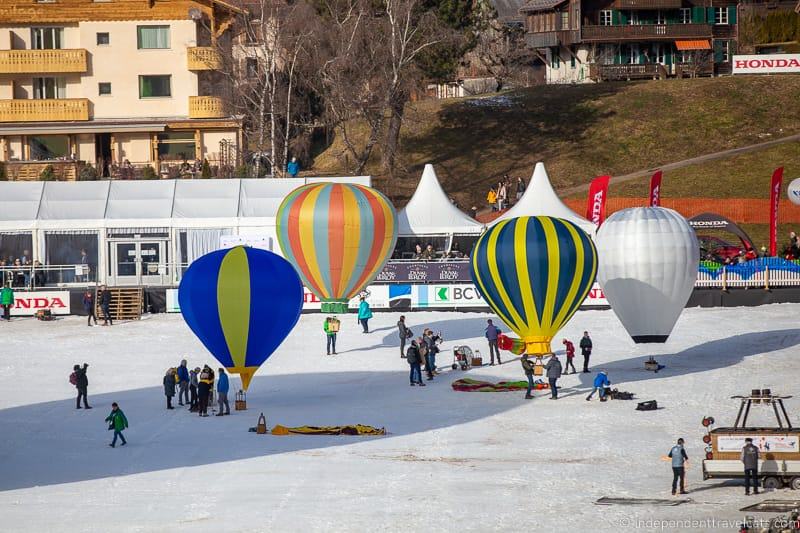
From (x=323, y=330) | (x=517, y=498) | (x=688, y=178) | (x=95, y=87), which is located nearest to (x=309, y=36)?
(x=95, y=87)

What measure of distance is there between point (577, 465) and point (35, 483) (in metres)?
10.4

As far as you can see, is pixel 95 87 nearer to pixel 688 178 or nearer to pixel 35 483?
pixel 688 178

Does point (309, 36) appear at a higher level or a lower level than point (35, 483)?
higher

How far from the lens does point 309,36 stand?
215 ft

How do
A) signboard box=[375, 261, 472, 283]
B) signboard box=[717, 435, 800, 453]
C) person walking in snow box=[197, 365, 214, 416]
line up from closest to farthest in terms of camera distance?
signboard box=[717, 435, 800, 453]
person walking in snow box=[197, 365, 214, 416]
signboard box=[375, 261, 472, 283]

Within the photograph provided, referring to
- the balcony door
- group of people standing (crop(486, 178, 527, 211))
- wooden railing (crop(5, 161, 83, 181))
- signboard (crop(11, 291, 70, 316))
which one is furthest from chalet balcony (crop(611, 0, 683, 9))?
signboard (crop(11, 291, 70, 316))

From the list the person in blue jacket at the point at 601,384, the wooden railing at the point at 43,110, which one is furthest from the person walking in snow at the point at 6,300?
the wooden railing at the point at 43,110

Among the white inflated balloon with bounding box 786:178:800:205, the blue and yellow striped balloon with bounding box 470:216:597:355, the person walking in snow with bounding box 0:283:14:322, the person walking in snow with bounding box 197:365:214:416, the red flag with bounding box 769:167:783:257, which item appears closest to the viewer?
the person walking in snow with bounding box 197:365:214:416

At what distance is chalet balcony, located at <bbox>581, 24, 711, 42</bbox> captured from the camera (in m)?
85.6

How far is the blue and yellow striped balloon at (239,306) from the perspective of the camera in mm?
33531

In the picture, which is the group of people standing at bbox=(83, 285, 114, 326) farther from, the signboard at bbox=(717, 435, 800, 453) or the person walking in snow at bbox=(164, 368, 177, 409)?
the signboard at bbox=(717, 435, 800, 453)

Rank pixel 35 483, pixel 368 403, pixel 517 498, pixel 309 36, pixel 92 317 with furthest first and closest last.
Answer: pixel 309 36
pixel 92 317
pixel 368 403
pixel 35 483
pixel 517 498

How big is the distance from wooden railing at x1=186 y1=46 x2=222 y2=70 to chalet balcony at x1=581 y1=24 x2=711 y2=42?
91.0ft

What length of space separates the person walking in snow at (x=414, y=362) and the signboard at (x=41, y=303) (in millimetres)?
16482
